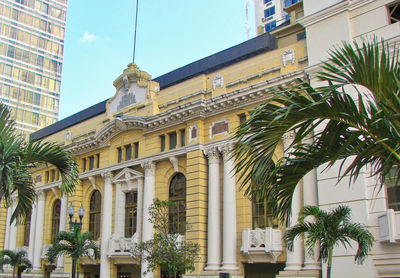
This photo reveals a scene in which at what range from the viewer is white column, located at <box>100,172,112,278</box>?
30766 millimetres

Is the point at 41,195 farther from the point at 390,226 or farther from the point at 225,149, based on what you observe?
the point at 390,226

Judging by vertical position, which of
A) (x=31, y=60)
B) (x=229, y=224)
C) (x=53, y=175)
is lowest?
(x=229, y=224)

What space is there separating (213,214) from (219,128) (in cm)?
480

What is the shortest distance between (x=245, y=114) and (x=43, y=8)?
Answer: 195 feet

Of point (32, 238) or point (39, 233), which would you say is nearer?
point (39, 233)

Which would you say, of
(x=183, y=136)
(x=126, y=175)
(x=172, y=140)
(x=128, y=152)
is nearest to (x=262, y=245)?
(x=183, y=136)

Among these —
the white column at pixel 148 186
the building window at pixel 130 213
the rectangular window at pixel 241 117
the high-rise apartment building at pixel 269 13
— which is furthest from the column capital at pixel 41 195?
Result: the high-rise apartment building at pixel 269 13

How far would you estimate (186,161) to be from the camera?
90.2ft

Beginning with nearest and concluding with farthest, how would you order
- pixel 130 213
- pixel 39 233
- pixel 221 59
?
pixel 221 59 → pixel 130 213 → pixel 39 233

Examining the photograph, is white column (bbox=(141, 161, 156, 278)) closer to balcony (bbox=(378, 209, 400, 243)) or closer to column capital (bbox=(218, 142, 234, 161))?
column capital (bbox=(218, 142, 234, 161))

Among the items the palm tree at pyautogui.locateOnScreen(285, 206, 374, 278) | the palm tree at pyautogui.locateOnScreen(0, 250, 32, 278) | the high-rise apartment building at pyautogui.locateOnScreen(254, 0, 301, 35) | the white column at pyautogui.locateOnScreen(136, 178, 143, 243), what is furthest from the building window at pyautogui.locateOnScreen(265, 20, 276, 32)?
the palm tree at pyautogui.locateOnScreen(285, 206, 374, 278)

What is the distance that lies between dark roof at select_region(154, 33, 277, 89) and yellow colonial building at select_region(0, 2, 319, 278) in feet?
0.25

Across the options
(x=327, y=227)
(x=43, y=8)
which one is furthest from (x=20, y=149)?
(x=43, y=8)

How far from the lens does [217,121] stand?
26406 millimetres
